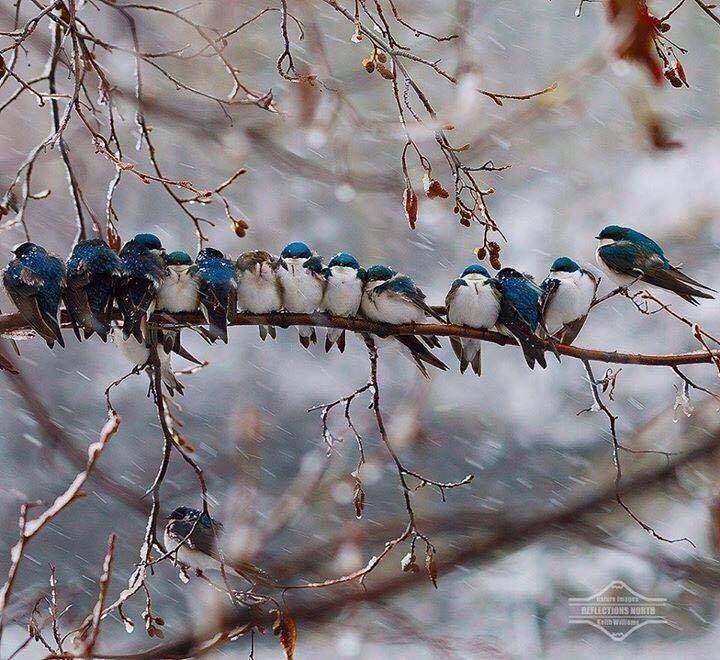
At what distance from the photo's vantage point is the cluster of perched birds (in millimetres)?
1269

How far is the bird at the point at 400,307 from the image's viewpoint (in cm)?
142

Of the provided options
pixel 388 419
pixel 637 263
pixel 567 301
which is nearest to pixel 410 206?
pixel 567 301

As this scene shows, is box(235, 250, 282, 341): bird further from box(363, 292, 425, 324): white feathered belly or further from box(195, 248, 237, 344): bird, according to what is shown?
box(363, 292, 425, 324): white feathered belly

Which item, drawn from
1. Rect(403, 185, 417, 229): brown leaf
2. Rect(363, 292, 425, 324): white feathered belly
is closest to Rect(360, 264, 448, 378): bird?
Rect(363, 292, 425, 324): white feathered belly

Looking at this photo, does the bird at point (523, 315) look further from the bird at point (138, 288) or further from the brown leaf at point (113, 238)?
the brown leaf at point (113, 238)

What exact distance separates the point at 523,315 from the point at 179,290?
0.52 metres

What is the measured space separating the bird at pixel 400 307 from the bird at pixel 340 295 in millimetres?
13

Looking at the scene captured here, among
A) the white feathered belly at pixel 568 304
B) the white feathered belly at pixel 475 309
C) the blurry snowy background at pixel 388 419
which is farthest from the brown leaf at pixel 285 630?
the blurry snowy background at pixel 388 419

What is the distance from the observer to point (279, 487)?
3.92m

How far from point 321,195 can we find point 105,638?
2.12 metres

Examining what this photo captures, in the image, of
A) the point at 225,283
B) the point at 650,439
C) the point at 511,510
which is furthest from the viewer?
the point at 511,510

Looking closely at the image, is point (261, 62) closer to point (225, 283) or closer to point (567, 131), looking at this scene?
point (567, 131)

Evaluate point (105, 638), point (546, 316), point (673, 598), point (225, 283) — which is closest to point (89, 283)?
point (225, 283)

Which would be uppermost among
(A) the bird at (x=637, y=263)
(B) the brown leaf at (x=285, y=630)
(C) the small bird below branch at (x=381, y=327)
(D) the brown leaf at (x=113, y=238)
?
(D) the brown leaf at (x=113, y=238)
